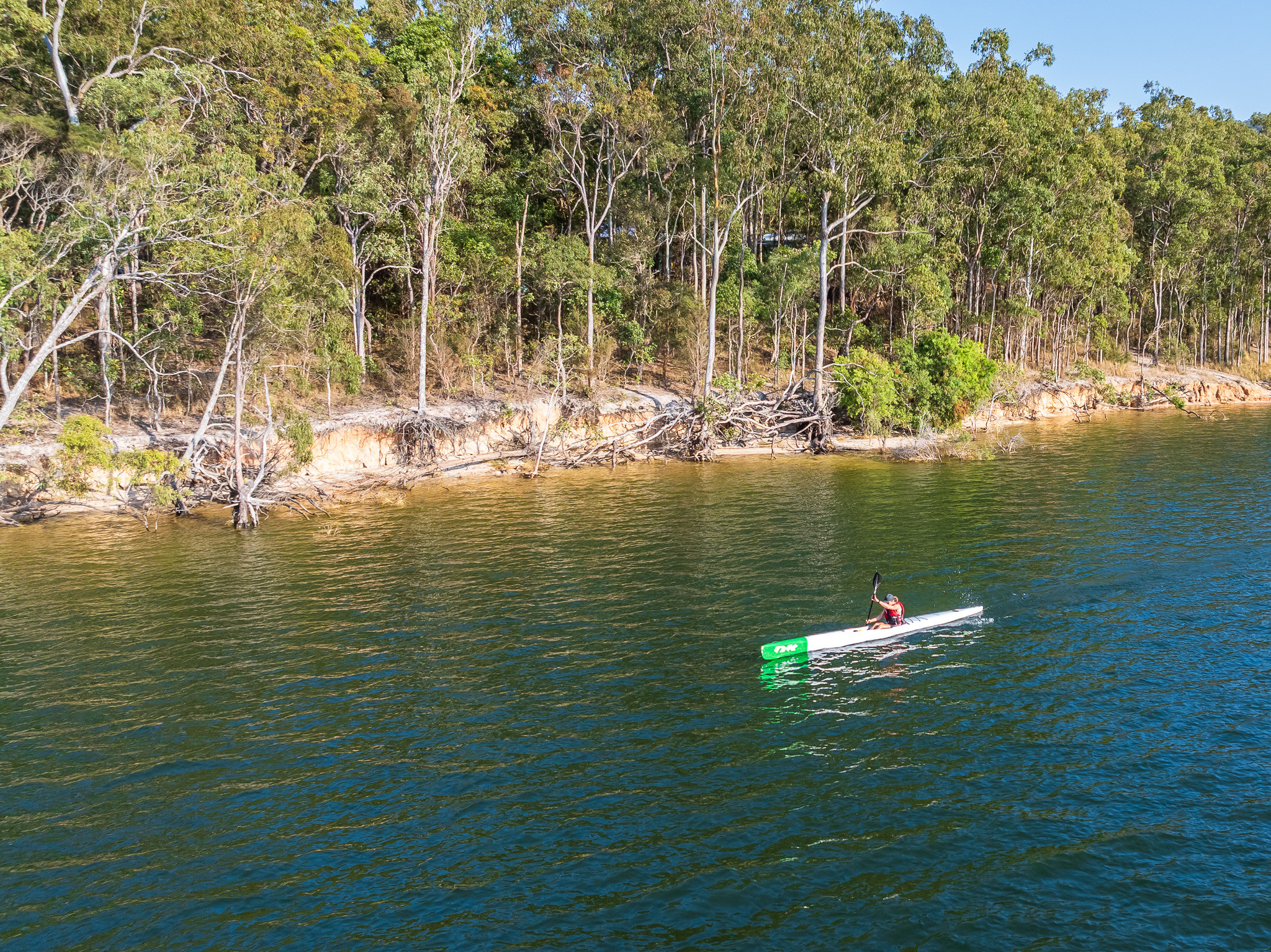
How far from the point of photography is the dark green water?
1210 centimetres

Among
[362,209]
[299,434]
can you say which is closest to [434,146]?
[362,209]

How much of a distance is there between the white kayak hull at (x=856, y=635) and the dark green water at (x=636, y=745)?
→ 0.36 metres

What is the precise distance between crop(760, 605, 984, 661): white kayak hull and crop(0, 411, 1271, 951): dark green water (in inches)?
14.1

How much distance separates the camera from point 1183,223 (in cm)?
8050

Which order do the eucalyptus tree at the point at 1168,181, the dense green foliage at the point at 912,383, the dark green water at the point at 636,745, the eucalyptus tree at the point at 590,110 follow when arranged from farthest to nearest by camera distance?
the eucalyptus tree at the point at 1168,181, the eucalyptus tree at the point at 590,110, the dense green foliage at the point at 912,383, the dark green water at the point at 636,745

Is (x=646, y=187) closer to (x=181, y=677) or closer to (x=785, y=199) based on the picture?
(x=785, y=199)

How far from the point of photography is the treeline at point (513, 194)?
3803 cm

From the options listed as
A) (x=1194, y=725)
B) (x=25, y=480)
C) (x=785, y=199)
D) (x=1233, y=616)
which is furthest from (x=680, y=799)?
(x=785, y=199)

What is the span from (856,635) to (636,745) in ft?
24.3

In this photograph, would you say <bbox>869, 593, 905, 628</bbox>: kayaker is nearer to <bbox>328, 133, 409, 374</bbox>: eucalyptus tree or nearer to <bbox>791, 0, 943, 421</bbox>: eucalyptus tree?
<bbox>791, 0, 943, 421</bbox>: eucalyptus tree

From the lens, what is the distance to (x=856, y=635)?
2139 centimetres

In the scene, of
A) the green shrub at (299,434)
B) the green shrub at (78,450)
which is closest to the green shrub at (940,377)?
the green shrub at (299,434)

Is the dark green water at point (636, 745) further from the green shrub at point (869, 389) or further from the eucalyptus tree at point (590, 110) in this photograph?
the eucalyptus tree at point (590, 110)

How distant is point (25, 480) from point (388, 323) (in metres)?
25.3
